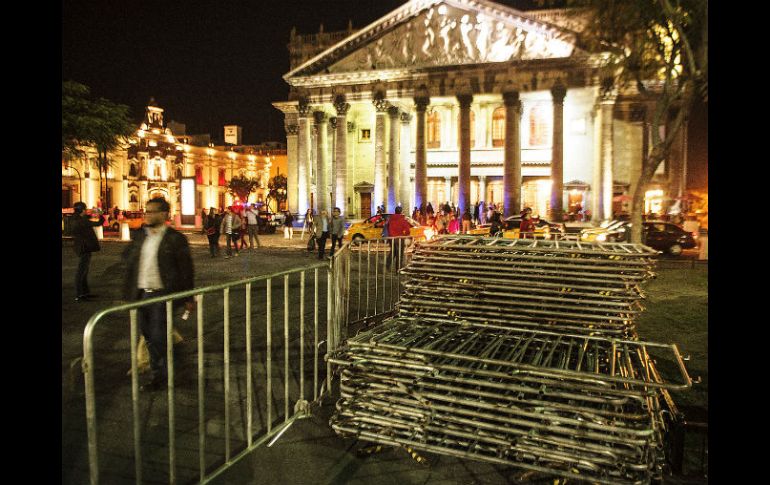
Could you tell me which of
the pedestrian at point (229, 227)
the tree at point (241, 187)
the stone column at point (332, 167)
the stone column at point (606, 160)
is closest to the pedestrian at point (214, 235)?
the pedestrian at point (229, 227)

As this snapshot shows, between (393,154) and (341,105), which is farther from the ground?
(341,105)

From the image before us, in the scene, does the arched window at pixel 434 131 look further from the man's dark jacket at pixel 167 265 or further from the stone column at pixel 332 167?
the man's dark jacket at pixel 167 265

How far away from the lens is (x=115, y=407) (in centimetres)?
499

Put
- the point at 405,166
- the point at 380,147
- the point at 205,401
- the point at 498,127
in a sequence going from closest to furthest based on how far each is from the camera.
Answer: the point at 205,401, the point at 380,147, the point at 405,166, the point at 498,127

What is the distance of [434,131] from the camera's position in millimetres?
41438

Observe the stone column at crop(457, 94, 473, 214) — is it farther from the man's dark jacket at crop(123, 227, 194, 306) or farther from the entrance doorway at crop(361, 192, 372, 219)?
the man's dark jacket at crop(123, 227, 194, 306)

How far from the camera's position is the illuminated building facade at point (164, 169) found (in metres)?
64.6

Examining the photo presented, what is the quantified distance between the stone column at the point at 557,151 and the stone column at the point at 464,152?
16.5ft

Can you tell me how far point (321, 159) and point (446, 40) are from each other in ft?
41.1

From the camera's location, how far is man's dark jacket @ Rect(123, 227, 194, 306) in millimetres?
5699

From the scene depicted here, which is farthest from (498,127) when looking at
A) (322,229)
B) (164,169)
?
(164,169)

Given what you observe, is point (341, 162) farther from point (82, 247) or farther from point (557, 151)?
point (82, 247)

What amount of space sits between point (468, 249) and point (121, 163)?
73.7 meters
